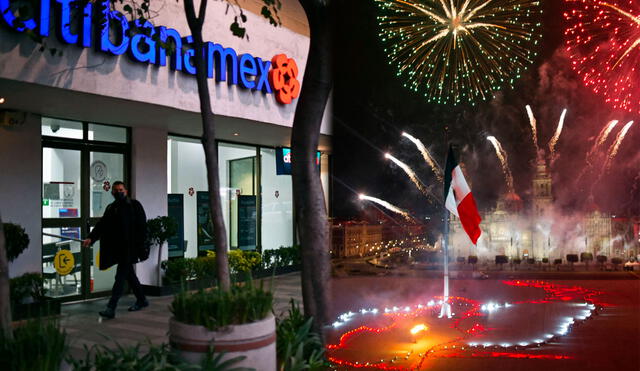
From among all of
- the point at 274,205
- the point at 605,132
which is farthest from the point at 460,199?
the point at 605,132

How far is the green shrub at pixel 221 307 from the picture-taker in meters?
4.77

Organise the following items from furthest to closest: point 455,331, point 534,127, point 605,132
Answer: point 534,127 < point 605,132 < point 455,331

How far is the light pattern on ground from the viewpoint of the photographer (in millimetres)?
6828

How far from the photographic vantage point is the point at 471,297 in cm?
1235

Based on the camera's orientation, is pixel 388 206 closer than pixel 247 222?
No

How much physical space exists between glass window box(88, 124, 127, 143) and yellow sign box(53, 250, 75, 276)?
2785mm

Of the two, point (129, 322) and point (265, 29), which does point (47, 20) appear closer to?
point (129, 322)

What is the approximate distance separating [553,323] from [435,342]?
2.44 meters

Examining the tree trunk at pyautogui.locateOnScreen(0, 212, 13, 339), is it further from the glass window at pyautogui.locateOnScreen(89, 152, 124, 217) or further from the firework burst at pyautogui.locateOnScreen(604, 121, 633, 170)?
the firework burst at pyautogui.locateOnScreen(604, 121, 633, 170)

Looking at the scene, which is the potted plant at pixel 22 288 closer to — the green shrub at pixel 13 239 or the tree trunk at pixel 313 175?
the green shrub at pixel 13 239

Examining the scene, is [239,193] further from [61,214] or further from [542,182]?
[542,182]

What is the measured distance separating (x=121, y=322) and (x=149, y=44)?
452 cm

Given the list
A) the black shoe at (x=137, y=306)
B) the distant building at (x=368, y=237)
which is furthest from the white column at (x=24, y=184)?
the distant building at (x=368, y=237)

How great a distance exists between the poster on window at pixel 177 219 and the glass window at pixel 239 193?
58.0 inches
